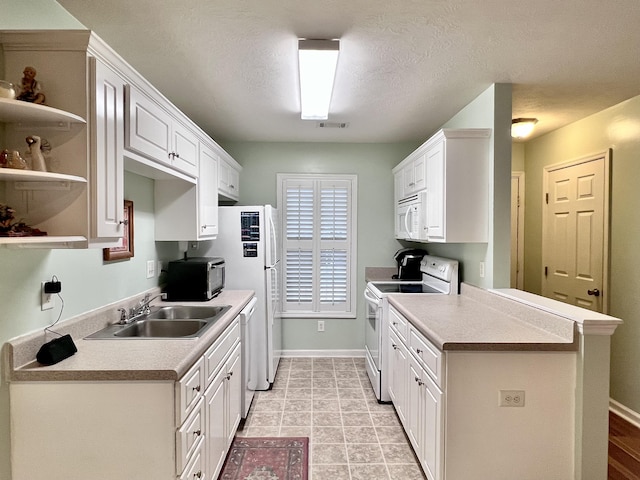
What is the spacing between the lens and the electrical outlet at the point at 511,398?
5.84 feet

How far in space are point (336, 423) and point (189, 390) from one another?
156 centimetres

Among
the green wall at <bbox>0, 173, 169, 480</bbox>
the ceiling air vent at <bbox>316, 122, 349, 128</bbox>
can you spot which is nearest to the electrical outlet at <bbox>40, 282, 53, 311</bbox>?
the green wall at <bbox>0, 173, 169, 480</bbox>

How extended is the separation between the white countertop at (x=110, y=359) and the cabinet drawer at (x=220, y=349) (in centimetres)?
11

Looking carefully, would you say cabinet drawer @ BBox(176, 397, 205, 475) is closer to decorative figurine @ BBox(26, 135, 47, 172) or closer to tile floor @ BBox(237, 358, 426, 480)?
tile floor @ BBox(237, 358, 426, 480)

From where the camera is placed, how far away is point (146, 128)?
1.83 m

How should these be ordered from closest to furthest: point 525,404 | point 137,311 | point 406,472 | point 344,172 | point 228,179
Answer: point 525,404, point 406,472, point 137,311, point 228,179, point 344,172

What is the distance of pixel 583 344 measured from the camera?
174 centimetres

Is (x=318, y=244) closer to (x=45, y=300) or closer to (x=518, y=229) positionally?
(x=518, y=229)

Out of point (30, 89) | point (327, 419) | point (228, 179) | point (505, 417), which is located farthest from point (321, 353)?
point (30, 89)

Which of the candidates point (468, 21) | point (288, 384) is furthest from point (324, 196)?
point (468, 21)

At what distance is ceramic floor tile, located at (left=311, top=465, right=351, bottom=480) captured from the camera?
7.07 feet

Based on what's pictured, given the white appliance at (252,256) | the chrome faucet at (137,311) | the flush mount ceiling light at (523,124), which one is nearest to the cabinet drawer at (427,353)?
the white appliance at (252,256)

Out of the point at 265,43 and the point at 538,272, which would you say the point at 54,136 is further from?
the point at 538,272

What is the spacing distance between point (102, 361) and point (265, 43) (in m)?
1.75
